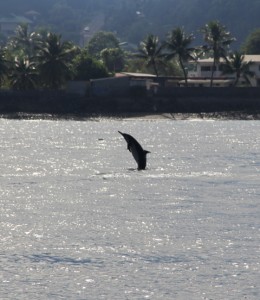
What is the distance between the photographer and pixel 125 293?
28875 mm

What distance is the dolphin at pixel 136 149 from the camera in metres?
57.6

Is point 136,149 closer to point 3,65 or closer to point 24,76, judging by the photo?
point 3,65

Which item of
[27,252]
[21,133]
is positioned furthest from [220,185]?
[21,133]

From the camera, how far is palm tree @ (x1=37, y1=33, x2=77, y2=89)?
147 m

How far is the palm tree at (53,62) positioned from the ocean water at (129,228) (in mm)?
76640

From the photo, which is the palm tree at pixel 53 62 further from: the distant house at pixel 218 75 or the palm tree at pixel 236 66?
the distant house at pixel 218 75

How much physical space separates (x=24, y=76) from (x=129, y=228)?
113 m

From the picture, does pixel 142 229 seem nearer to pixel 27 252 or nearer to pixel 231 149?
pixel 27 252

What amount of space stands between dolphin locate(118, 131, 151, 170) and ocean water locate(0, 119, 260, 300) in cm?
64

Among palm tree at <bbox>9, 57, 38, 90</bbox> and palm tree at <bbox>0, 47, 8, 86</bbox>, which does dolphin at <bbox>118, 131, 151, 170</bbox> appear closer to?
palm tree at <bbox>0, 47, 8, 86</bbox>

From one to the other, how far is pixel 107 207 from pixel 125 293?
14.3m

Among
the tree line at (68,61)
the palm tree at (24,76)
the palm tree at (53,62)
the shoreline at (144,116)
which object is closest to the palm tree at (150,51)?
the tree line at (68,61)

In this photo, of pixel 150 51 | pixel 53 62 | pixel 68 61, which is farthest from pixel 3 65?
pixel 150 51

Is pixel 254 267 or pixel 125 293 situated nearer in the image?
pixel 125 293
